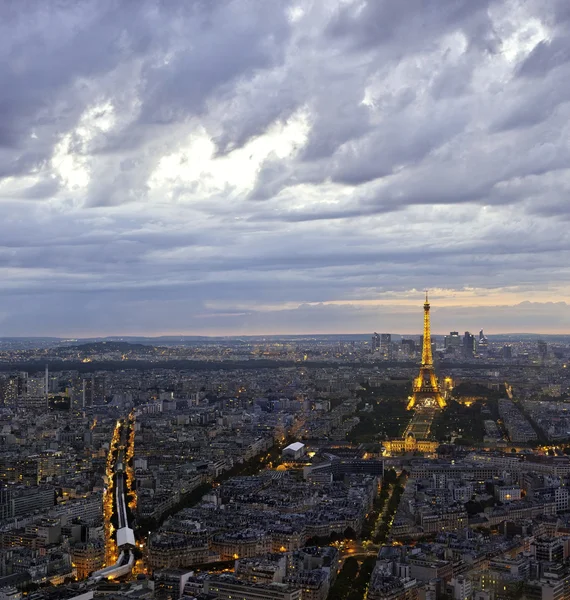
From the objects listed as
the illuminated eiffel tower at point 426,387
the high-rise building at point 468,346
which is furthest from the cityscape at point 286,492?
the high-rise building at point 468,346

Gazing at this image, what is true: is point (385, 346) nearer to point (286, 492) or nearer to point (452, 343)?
point (452, 343)

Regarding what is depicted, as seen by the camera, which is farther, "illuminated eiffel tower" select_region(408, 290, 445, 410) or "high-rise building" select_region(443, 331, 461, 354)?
"high-rise building" select_region(443, 331, 461, 354)

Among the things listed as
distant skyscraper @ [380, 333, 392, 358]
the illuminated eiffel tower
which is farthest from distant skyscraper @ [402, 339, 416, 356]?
the illuminated eiffel tower

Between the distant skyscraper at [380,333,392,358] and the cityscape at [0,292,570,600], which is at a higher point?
the distant skyscraper at [380,333,392,358]

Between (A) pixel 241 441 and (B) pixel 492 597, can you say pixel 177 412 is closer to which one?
(A) pixel 241 441

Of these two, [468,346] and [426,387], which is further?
[468,346]

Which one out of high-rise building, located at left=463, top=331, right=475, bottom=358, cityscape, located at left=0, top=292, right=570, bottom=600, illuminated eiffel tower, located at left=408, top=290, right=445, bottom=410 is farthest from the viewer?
high-rise building, located at left=463, top=331, right=475, bottom=358

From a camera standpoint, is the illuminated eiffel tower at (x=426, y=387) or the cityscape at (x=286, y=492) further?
the illuminated eiffel tower at (x=426, y=387)

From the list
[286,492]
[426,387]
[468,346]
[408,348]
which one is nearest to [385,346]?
[408,348]

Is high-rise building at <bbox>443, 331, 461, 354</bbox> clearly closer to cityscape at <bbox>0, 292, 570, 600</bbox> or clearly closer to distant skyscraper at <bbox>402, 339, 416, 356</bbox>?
distant skyscraper at <bbox>402, 339, 416, 356</bbox>

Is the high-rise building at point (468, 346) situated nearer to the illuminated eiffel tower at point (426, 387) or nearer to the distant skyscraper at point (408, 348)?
the distant skyscraper at point (408, 348)

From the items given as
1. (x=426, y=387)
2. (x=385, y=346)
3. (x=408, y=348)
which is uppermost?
(x=385, y=346)
